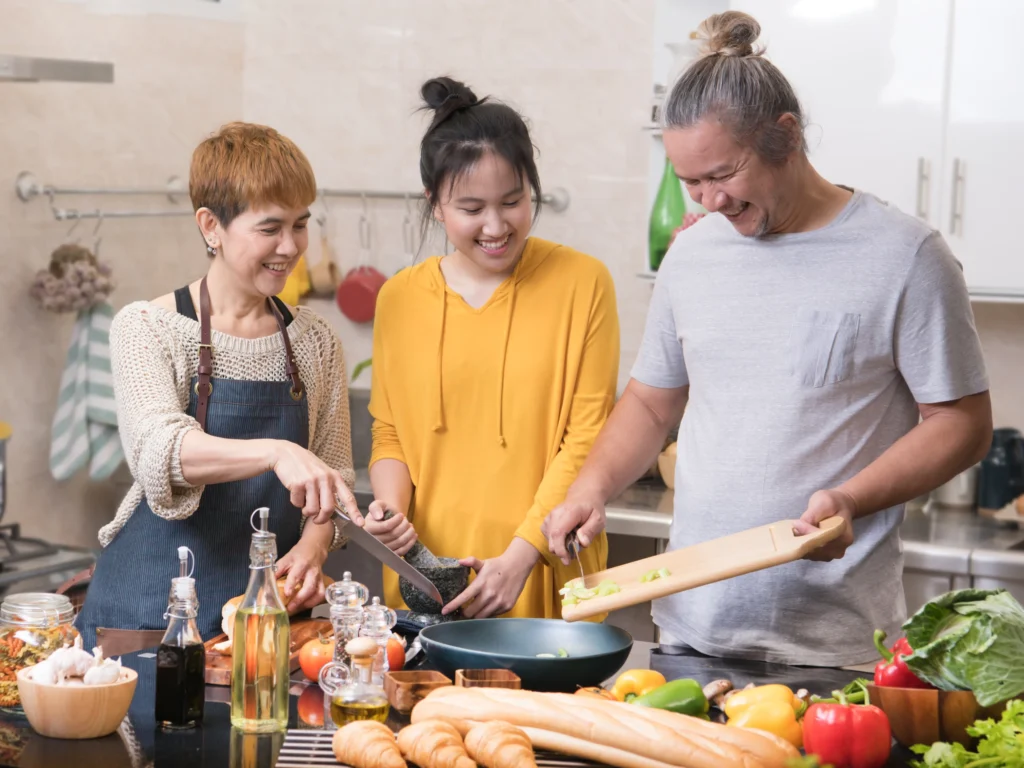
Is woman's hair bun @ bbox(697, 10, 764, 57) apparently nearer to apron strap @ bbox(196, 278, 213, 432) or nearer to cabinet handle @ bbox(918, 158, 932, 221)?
apron strap @ bbox(196, 278, 213, 432)

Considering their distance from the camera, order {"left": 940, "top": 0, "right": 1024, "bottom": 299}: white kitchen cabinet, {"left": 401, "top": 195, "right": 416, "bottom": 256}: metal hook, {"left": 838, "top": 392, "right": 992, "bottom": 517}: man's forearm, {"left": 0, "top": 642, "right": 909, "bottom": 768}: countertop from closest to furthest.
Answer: {"left": 0, "top": 642, "right": 909, "bottom": 768}: countertop < {"left": 838, "top": 392, "right": 992, "bottom": 517}: man's forearm < {"left": 940, "top": 0, "right": 1024, "bottom": 299}: white kitchen cabinet < {"left": 401, "top": 195, "right": 416, "bottom": 256}: metal hook

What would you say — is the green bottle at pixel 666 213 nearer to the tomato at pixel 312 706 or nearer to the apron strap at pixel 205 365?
the apron strap at pixel 205 365

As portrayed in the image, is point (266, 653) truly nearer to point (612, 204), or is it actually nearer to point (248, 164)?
point (248, 164)

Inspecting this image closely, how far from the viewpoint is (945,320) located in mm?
1786

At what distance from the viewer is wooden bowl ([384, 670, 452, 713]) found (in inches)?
59.0

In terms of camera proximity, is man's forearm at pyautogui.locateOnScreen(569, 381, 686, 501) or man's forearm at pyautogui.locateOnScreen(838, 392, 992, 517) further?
man's forearm at pyautogui.locateOnScreen(569, 381, 686, 501)

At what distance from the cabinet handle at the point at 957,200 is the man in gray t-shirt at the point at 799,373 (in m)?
1.17

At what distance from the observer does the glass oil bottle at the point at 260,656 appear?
146 centimetres

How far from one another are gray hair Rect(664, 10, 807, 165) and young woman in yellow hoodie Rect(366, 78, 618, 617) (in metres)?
0.35

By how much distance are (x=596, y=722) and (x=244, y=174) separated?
106 cm

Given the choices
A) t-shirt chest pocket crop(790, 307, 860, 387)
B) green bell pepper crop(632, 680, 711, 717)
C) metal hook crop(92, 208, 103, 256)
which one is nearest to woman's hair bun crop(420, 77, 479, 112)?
t-shirt chest pocket crop(790, 307, 860, 387)

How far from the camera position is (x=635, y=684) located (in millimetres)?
1506

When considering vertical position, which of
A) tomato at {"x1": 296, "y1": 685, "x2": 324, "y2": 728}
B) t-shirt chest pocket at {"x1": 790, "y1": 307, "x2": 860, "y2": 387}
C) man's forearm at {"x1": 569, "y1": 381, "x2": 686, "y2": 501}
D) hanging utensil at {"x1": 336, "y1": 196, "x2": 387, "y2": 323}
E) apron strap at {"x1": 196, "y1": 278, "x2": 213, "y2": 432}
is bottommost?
tomato at {"x1": 296, "y1": 685, "x2": 324, "y2": 728}

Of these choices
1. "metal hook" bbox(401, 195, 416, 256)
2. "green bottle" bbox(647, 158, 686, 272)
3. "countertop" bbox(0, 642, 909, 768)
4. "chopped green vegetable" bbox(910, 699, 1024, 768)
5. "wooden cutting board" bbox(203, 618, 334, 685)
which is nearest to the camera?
"chopped green vegetable" bbox(910, 699, 1024, 768)
